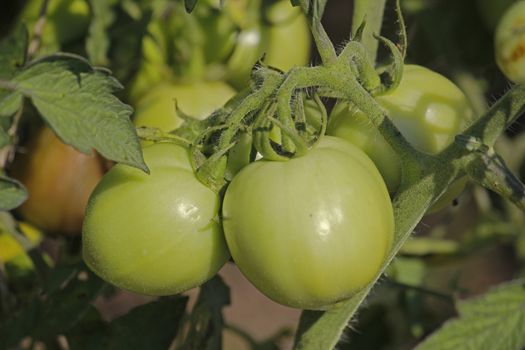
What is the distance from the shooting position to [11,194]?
0.89m

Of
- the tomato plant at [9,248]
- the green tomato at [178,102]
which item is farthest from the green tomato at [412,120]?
the tomato plant at [9,248]

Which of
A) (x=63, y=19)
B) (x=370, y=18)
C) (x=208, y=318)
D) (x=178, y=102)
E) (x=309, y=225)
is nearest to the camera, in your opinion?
(x=309, y=225)

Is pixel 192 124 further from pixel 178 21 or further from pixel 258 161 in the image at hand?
pixel 178 21

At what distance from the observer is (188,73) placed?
131 cm

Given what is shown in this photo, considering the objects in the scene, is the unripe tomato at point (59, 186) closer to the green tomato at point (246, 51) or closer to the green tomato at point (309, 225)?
the green tomato at point (246, 51)

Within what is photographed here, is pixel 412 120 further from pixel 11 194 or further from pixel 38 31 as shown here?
pixel 38 31

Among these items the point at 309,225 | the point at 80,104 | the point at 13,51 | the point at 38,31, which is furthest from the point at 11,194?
the point at 38,31

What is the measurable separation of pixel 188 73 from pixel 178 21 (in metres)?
0.08

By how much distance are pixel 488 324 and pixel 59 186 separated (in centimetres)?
60

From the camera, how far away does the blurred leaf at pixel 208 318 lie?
1.06 metres

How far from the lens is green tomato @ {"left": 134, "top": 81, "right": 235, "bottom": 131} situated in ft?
3.68

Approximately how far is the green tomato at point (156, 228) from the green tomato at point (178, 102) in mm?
297

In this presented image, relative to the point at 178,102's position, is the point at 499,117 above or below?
above

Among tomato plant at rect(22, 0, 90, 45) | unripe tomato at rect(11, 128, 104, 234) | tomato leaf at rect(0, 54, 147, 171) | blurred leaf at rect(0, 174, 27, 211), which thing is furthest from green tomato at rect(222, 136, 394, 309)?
tomato plant at rect(22, 0, 90, 45)
